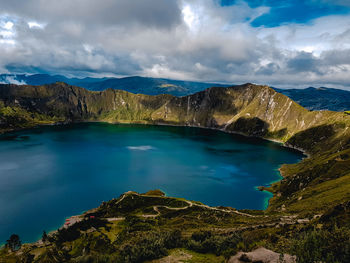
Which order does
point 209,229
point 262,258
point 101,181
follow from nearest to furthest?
point 262,258
point 209,229
point 101,181

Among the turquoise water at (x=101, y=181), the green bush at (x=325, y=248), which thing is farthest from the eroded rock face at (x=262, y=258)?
the turquoise water at (x=101, y=181)

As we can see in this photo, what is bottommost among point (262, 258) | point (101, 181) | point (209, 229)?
point (101, 181)

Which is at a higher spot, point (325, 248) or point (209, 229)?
point (325, 248)

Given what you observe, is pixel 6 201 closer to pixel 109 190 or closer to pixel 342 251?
pixel 109 190

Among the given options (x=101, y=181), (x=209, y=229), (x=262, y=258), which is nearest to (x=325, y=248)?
(x=262, y=258)

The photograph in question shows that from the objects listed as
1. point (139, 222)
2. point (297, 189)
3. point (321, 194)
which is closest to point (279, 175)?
point (297, 189)

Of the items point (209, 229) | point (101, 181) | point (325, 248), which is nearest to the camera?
point (325, 248)

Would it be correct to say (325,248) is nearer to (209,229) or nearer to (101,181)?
Answer: (209,229)

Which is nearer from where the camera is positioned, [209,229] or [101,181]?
[209,229]

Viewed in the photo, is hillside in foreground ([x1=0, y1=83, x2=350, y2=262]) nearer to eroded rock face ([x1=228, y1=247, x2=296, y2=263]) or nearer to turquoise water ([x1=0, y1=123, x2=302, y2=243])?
eroded rock face ([x1=228, y1=247, x2=296, y2=263])

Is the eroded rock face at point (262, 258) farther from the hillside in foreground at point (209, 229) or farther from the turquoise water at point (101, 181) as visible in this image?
the turquoise water at point (101, 181)

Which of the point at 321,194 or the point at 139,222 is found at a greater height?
the point at 321,194
